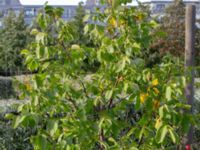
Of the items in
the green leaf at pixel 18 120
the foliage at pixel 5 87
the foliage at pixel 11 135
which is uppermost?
the green leaf at pixel 18 120

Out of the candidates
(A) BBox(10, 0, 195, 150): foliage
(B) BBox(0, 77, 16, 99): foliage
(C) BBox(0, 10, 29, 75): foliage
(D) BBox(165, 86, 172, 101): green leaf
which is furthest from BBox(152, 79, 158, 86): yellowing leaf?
(C) BBox(0, 10, 29, 75): foliage

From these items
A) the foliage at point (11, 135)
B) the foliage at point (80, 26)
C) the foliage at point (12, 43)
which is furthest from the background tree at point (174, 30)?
the foliage at point (11, 135)

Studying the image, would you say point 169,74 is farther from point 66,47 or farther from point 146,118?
point 66,47

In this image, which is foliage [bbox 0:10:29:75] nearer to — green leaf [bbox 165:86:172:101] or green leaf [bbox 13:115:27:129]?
green leaf [bbox 13:115:27:129]

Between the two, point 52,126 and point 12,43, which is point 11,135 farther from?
point 12,43

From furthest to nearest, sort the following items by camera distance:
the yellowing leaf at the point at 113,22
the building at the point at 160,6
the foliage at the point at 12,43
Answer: the foliage at the point at 12,43 → the building at the point at 160,6 → the yellowing leaf at the point at 113,22

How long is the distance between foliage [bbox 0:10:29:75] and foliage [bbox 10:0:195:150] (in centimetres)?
1957

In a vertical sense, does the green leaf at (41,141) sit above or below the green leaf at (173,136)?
below

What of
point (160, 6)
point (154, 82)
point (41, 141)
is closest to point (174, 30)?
point (154, 82)

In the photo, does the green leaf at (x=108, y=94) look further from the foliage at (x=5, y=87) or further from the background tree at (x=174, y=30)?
→ the background tree at (x=174, y=30)

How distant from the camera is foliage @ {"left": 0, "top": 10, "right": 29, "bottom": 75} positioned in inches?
902

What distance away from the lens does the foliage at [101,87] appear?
2.83m

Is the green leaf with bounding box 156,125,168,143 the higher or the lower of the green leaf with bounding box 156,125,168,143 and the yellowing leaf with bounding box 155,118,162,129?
the lower

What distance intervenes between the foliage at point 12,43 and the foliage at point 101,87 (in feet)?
64.2
